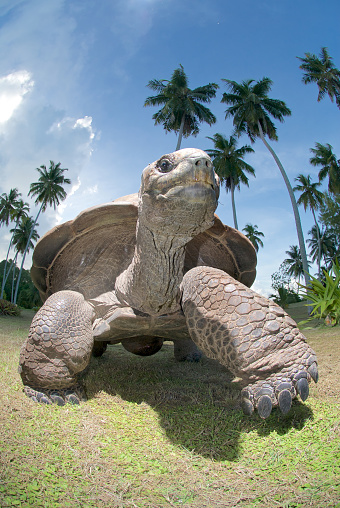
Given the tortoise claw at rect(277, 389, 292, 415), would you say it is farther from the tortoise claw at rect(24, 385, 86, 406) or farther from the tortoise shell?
the tortoise shell

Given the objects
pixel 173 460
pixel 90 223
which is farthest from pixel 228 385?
pixel 90 223

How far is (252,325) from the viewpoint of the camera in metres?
2.04

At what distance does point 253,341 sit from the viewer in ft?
6.56

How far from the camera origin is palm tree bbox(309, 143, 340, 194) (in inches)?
1202

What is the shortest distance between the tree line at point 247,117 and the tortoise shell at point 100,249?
50.2 feet

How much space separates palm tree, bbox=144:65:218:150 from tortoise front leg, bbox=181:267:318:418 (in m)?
25.1

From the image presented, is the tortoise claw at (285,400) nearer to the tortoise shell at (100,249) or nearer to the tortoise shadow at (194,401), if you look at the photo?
the tortoise shadow at (194,401)

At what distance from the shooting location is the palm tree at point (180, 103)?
26.5 metres

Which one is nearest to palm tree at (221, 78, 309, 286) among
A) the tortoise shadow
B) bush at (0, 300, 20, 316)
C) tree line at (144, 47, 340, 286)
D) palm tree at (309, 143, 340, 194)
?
tree line at (144, 47, 340, 286)

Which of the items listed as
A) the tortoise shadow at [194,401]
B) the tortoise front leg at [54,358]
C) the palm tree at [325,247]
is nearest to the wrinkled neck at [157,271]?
the tortoise front leg at [54,358]

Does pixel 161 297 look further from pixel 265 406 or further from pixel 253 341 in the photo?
pixel 265 406

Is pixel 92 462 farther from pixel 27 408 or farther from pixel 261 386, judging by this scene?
pixel 261 386

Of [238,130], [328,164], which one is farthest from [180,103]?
[328,164]

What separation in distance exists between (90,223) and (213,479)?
231 centimetres
